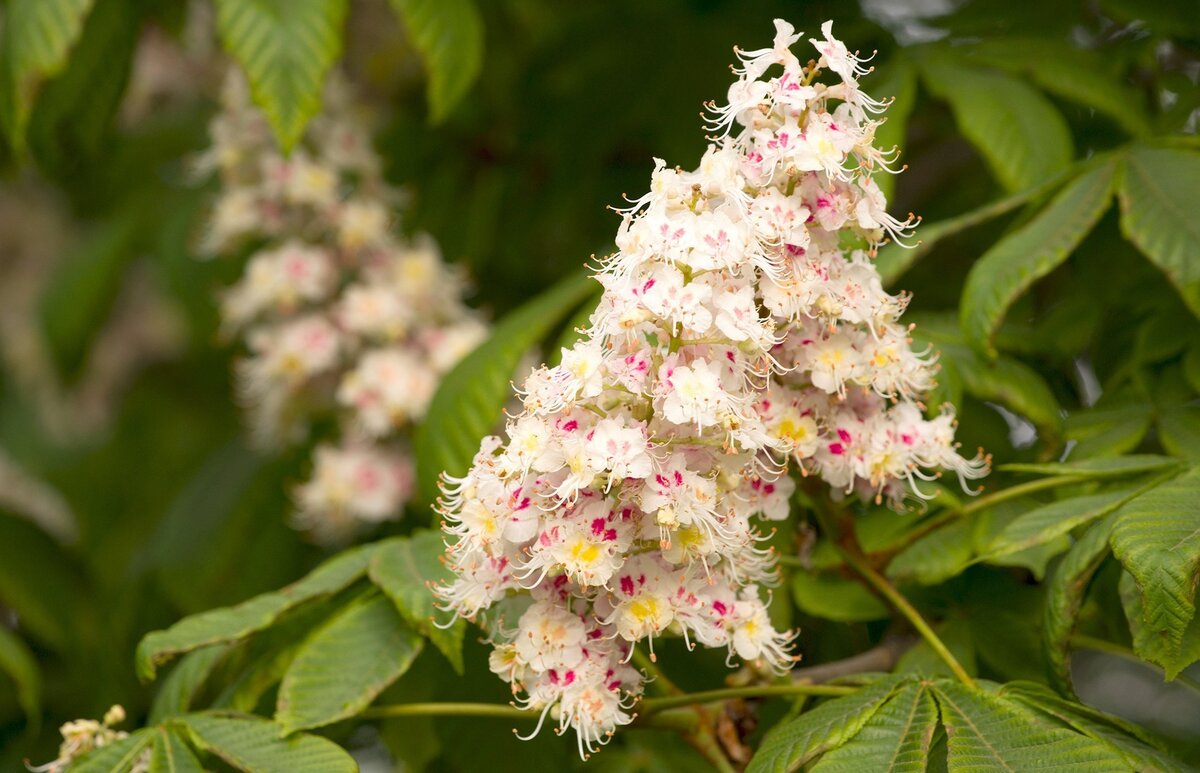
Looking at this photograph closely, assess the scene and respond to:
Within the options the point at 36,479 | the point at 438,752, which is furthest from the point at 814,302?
the point at 36,479

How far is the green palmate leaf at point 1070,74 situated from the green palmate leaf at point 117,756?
5.67ft

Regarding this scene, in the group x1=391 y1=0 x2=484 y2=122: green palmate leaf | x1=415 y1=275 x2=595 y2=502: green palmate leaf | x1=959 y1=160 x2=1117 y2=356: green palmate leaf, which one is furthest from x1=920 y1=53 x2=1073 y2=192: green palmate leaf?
x1=391 y1=0 x2=484 y2=122: green palmate leaf

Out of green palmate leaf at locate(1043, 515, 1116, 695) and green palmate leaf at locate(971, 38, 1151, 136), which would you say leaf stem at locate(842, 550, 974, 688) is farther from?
green palmate leaf at locate(971, 38, 1151, 136)

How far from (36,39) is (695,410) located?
1.46m

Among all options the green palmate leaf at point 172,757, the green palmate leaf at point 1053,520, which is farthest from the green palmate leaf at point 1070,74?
the green palmate leaf at point 172,757

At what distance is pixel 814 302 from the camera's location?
144cm

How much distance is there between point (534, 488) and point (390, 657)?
1.21 feet

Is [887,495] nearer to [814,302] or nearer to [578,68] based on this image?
[814,302]

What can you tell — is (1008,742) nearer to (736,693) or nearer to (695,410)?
(736,693)

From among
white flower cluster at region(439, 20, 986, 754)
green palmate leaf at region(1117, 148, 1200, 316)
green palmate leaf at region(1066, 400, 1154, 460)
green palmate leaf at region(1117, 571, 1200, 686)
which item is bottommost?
green palmate leaf at region(1066, 400, 1154, 460)

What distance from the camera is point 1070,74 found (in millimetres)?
2287

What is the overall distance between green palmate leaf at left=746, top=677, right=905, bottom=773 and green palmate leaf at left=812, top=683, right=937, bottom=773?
0.03ft

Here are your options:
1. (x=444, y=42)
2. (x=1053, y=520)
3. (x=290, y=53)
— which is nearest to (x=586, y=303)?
(x=444, y=42)

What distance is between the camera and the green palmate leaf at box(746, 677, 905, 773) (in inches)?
53.7
